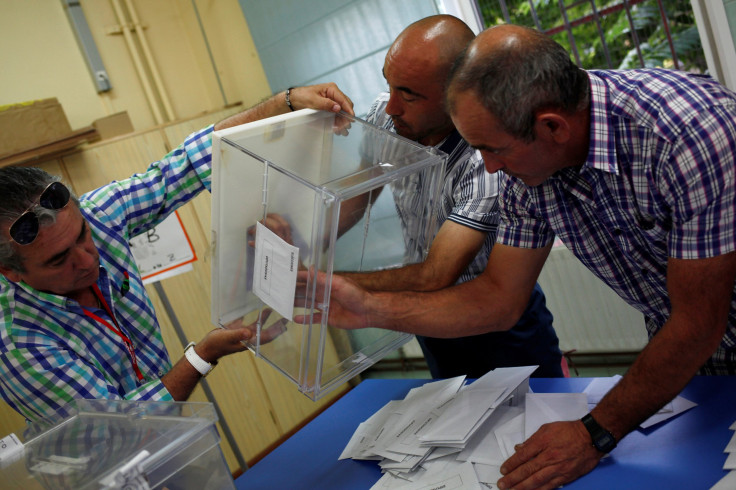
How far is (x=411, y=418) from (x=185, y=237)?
6.45 feet

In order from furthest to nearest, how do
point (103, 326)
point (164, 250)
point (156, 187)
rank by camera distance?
point (164, 250) < point (156, 187) < point (103, 326)

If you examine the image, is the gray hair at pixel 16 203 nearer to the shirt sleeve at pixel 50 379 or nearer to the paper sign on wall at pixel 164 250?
the shirt sleeve at pixel 50 379

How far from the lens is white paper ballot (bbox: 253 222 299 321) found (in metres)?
1.23

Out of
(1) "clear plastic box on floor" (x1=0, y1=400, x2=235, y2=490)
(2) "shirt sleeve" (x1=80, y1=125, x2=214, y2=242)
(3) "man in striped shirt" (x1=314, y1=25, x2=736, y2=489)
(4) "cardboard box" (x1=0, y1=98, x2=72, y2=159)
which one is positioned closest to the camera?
(1) "clear plastic box on floor" (x1=0, y1=400, x2=235, y2=490)

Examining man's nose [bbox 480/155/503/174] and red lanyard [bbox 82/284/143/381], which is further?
red lanyard [bbox 82/284/143/381]

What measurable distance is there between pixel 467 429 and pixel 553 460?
0.19 meters

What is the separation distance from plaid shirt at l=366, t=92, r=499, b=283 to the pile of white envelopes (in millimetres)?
353

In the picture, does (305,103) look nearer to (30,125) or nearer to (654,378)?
(654,378)

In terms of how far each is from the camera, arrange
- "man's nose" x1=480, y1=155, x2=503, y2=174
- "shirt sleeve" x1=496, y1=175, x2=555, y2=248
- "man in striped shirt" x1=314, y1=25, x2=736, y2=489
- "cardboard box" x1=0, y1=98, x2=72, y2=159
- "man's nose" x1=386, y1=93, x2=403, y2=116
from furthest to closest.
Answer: "cardboard box" x1=0, y1=98, x2=72, y2=159 < "man's nose" x1=386, y1=93, x2=403, y2=116 < "shirt sleeve" x1=496, y1=175, x2=555, y2=248 < "man's nose" x1=480, y1=155, x2=503, y2=174 < "man in striped shirt" x1=314, y1=25, x2=736, y2=489

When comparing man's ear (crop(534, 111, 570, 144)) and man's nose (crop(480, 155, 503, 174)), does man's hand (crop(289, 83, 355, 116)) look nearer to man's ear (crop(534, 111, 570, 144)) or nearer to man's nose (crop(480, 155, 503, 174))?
man's nose (crop(480, 155, 503, 174))

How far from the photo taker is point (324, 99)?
1.43m

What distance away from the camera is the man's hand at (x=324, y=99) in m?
1.42

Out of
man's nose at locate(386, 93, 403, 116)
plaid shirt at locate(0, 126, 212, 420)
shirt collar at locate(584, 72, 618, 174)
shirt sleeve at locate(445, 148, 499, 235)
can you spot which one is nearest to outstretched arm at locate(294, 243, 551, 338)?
shirt sleeve at locate(445, 148, 499, 235)

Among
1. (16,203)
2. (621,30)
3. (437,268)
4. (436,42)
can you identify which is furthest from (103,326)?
(621,30)
